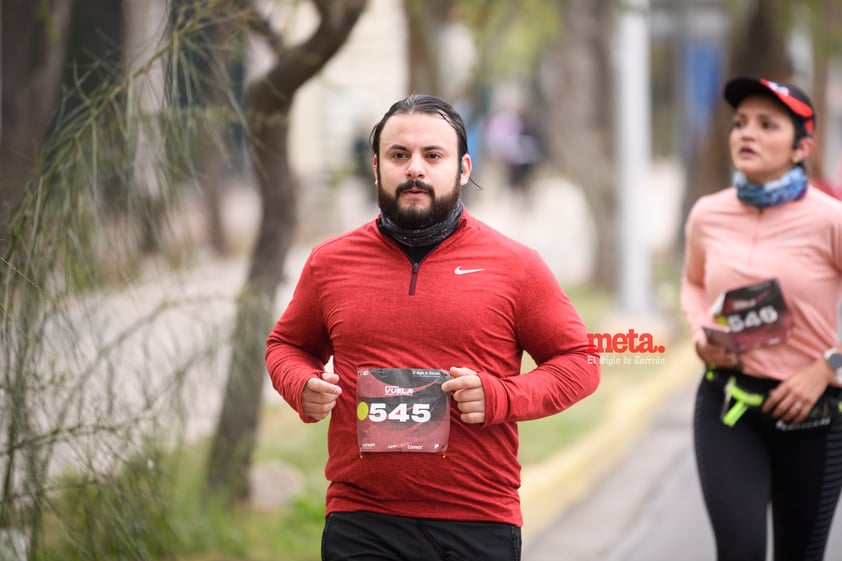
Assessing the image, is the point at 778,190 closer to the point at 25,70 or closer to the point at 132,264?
the point at 132,264

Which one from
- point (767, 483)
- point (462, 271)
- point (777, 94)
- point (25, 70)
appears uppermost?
point (25, 70)

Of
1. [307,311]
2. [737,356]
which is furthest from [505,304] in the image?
[737,356]

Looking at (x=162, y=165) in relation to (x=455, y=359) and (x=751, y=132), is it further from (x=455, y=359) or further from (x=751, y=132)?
(x=751, y=132)

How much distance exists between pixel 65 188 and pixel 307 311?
4.09 feet

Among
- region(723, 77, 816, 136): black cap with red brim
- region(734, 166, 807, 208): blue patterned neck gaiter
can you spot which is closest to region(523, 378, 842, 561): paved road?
region(734, 166, 807, 208): blue patterned neck gaiter

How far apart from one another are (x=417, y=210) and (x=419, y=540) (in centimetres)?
82

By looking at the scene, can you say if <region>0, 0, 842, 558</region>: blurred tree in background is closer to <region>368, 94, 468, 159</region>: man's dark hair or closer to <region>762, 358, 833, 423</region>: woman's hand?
<region>368, 94, 468, 159</region>: man's dark hair

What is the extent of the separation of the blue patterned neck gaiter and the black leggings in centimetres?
61

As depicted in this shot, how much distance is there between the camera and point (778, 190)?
4.29 m

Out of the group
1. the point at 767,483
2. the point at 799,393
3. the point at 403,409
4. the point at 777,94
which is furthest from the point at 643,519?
the point at 403,409

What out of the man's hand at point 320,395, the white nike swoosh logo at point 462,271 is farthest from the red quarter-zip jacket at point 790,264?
the man's hand at point 320,395

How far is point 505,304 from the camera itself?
3.23 meters

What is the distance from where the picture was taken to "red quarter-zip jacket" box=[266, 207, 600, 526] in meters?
3.20

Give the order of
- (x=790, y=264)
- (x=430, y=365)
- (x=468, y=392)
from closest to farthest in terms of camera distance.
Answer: (x=468, y=392) → (x=430, y=365) → (x=790, y=264)
